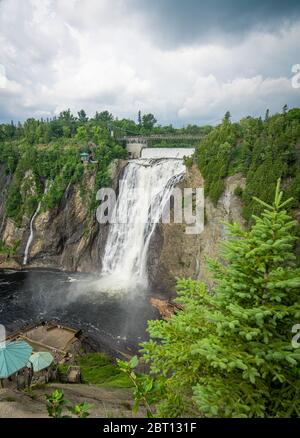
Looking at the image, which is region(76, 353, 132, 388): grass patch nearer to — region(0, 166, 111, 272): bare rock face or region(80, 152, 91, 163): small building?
region(0, 166, 111, 272): bare rock face

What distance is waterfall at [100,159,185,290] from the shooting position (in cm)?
3334

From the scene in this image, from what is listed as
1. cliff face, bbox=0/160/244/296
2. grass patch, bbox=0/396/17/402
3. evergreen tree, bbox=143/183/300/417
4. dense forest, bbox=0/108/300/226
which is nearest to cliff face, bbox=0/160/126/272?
cliff face, bbox=0/160/244/296

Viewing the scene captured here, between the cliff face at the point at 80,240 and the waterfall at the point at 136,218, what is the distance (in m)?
1.41

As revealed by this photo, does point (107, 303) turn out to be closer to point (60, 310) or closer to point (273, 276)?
point (60, 310)

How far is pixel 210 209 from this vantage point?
27469 millimetres

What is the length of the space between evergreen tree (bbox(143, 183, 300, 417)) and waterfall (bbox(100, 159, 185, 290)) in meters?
25.4

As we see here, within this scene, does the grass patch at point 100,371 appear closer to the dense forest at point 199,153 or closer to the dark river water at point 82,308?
the dark river water at point 82,308

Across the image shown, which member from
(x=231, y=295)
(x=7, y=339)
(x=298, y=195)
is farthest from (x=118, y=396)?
(x=298, y=195)

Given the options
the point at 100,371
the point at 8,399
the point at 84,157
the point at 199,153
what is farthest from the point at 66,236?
the point at 8,399

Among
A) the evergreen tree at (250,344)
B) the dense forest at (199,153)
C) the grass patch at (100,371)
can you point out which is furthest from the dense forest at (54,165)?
the evergreen tree at (250,344)

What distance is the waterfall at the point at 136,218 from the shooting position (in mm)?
33344
